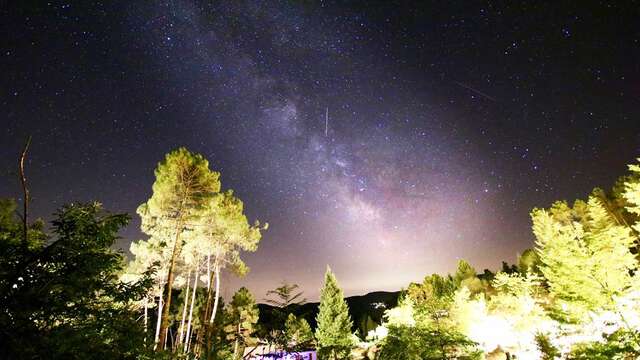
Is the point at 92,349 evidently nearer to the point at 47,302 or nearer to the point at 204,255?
the point at 47,302

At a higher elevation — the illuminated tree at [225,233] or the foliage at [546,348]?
the illuminated tree at [225,233]

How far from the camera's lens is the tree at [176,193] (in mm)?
17875

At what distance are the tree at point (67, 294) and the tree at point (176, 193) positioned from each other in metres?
12.1

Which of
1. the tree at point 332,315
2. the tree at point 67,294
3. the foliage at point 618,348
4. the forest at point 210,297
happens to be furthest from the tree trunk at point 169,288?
the tree at point 332,315

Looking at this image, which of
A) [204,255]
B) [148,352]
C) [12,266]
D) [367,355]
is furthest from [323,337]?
[12,266]

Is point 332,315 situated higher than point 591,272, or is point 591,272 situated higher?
point 591,272

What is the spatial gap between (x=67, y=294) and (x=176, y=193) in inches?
546

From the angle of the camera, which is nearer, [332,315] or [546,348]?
[546,348]

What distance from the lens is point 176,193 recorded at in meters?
18.0

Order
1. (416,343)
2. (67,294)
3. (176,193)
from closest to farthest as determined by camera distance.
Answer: (67,294) → (416,343) → (176,193)

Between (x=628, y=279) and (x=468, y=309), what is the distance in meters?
11.3

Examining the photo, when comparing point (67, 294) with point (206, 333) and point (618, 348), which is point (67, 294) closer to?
point (206, 333)

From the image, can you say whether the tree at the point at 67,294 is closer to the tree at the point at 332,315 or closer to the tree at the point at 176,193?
the tree at the point at 176,193

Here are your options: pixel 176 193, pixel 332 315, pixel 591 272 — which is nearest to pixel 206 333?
pixel 176 193
